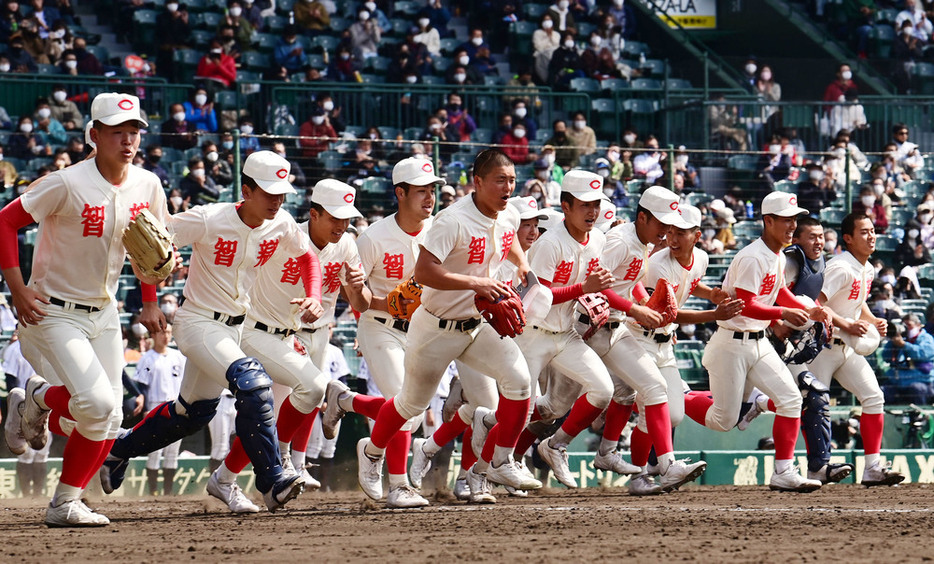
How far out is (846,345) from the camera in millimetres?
11461

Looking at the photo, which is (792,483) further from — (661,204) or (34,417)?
(34,417)

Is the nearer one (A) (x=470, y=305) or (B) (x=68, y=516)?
(B) (x=68, y=516)

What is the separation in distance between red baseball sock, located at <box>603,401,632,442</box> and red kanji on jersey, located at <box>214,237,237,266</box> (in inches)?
158

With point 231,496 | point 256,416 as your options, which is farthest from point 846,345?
point 256,416

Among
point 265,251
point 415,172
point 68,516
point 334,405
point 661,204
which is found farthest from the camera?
point 334,405

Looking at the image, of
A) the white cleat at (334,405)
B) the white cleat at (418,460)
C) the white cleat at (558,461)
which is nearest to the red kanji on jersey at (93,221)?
the white cleat at (334,405)

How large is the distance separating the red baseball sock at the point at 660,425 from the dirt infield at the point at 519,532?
15.2 inches

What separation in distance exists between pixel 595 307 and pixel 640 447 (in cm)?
186

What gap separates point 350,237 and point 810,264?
3.88m

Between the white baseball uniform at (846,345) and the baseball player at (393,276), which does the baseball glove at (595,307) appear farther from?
the white baseball uniform at (846,345)

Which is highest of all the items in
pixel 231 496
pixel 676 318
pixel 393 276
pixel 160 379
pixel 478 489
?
pixel 393 276

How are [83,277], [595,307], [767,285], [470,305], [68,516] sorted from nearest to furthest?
1. [83,277]
2. [68,516]
3. [470,305]
4. [595,307]
5. [767,285]

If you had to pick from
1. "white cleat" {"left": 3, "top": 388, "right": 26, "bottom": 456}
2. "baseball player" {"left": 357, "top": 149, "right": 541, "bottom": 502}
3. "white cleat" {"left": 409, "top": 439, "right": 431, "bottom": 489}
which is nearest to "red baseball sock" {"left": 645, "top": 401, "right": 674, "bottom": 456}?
"baseball player" {"left": 357, "top": 149, "right": 541, "bottom": 502}

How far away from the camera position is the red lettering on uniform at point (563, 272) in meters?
10.2
